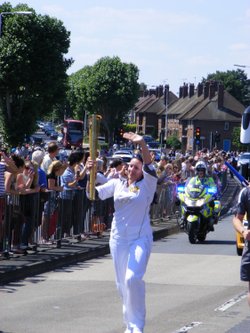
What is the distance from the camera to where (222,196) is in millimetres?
44031

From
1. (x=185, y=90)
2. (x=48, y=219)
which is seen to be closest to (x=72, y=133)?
(x=185, y=90)

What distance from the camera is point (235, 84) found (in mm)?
173750

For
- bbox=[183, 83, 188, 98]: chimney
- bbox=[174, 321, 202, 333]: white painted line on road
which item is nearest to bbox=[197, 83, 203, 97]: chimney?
bbox=[183, 83, 188, 98]: chimney

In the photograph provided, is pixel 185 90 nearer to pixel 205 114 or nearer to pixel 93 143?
pixel 205 114

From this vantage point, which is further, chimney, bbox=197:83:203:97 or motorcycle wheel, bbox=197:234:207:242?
chimney, bbox=197:83:203:97

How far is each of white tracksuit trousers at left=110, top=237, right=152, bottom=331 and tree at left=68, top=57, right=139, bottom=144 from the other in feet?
380

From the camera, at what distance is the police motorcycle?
71.3 feet

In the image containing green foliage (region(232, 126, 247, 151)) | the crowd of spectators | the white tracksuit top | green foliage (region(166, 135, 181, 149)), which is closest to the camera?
the white tracksuit top

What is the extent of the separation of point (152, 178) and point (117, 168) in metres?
5.83

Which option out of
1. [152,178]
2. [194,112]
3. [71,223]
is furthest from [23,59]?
[194,112]

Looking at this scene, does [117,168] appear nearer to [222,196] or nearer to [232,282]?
[232,282]

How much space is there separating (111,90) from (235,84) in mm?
48649

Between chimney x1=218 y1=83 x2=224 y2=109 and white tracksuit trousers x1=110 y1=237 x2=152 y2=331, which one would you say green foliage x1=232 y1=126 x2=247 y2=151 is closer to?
chimney x1=218 y1=83 x2=224 y2=109

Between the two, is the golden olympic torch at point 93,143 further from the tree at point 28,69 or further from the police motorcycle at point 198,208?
the tree at point 28,69
